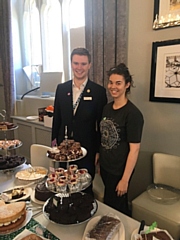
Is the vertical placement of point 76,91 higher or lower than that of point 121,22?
lower

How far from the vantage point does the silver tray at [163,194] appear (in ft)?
6.02

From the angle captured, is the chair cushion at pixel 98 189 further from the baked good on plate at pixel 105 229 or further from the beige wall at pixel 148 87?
the baked good on plate at pixel 105 229

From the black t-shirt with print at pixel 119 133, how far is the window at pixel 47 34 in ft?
5.05

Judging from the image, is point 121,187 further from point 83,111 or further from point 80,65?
point 80,65

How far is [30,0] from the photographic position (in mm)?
3662

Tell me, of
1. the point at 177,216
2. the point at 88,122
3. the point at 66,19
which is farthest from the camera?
the point at 66,19

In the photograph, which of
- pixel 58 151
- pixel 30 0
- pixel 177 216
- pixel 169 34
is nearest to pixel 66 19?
pixel 30 0

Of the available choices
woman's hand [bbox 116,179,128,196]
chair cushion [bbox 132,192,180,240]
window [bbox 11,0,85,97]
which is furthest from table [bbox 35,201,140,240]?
window [bbox 11,0,85,97]

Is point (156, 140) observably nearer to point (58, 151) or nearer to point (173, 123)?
point (173, 123)

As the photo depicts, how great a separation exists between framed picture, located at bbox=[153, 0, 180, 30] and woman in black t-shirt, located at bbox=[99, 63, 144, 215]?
2.30 ft

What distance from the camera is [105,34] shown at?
7.59ft

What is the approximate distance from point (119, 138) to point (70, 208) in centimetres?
58

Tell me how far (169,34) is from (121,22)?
0.49 metres

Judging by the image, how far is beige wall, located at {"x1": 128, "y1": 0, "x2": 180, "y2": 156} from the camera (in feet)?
6.68
